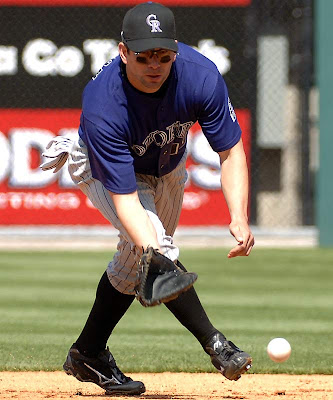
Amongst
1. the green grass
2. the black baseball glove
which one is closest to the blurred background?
the green grass

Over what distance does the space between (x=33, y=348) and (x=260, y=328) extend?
5.04 feet

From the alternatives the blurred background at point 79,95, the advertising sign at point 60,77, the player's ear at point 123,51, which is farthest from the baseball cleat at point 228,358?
the advertising sign at point 60,77

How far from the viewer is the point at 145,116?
4.16 metres

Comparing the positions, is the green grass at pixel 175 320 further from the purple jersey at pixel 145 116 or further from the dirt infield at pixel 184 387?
the purple jersey at pixel 145 116

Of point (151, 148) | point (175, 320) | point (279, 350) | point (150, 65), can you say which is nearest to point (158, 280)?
point (151, 148)

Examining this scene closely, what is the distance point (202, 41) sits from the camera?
11984 millimetres

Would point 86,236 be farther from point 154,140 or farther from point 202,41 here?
point 154,140

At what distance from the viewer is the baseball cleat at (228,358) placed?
14.0 ft

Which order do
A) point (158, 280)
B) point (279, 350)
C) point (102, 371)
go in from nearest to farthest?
point (158, 280) < point (279, 350) < point (102, 371)

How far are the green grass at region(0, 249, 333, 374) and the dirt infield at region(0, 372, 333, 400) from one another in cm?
14

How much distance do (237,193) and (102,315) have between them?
0.90 meters

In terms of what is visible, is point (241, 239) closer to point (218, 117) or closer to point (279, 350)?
point (218, 117)

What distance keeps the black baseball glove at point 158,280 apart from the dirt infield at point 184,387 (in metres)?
0.89

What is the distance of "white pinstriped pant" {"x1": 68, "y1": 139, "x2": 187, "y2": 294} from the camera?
443cm
